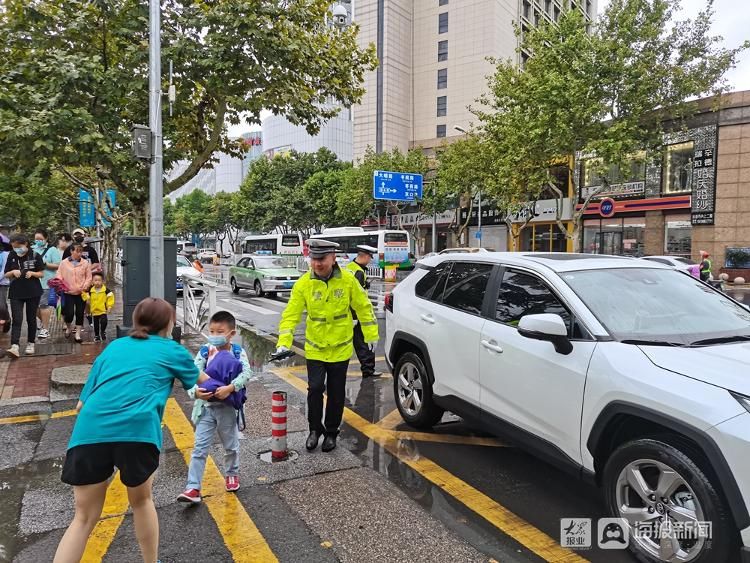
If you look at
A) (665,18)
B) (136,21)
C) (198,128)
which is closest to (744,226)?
(665,18)

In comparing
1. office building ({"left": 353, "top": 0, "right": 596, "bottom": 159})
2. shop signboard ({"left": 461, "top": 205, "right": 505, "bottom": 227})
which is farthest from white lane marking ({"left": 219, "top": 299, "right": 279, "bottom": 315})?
office building ({"left": 353, "top": 0, "right": 596, "bottom": 159})

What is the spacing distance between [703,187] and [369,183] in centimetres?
2115

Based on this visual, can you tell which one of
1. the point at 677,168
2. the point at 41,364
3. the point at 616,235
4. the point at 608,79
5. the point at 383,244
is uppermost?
the point at 608,79

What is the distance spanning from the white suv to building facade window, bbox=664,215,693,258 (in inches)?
1020

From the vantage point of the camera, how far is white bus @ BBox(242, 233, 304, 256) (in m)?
36.3

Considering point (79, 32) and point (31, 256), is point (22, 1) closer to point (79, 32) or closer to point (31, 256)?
point (79, 32)

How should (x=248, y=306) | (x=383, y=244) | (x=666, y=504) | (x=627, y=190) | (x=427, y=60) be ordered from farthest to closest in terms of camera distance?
1. (x=427, y=60)
2. (x=383, y=244)
3. (x=627, y=190)
4. (x=248, y=306)
5. (x=666, y=504)

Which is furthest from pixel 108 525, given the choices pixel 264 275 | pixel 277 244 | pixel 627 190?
pixel 277 244

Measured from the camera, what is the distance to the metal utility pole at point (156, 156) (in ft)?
25.1

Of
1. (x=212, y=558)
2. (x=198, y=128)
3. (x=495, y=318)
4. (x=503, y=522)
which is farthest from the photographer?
(x=198, y=128)

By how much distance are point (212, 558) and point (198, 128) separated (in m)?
9.31

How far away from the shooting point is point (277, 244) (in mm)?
36344

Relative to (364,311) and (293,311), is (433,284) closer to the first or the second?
(364,311)

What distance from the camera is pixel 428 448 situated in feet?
15.1
